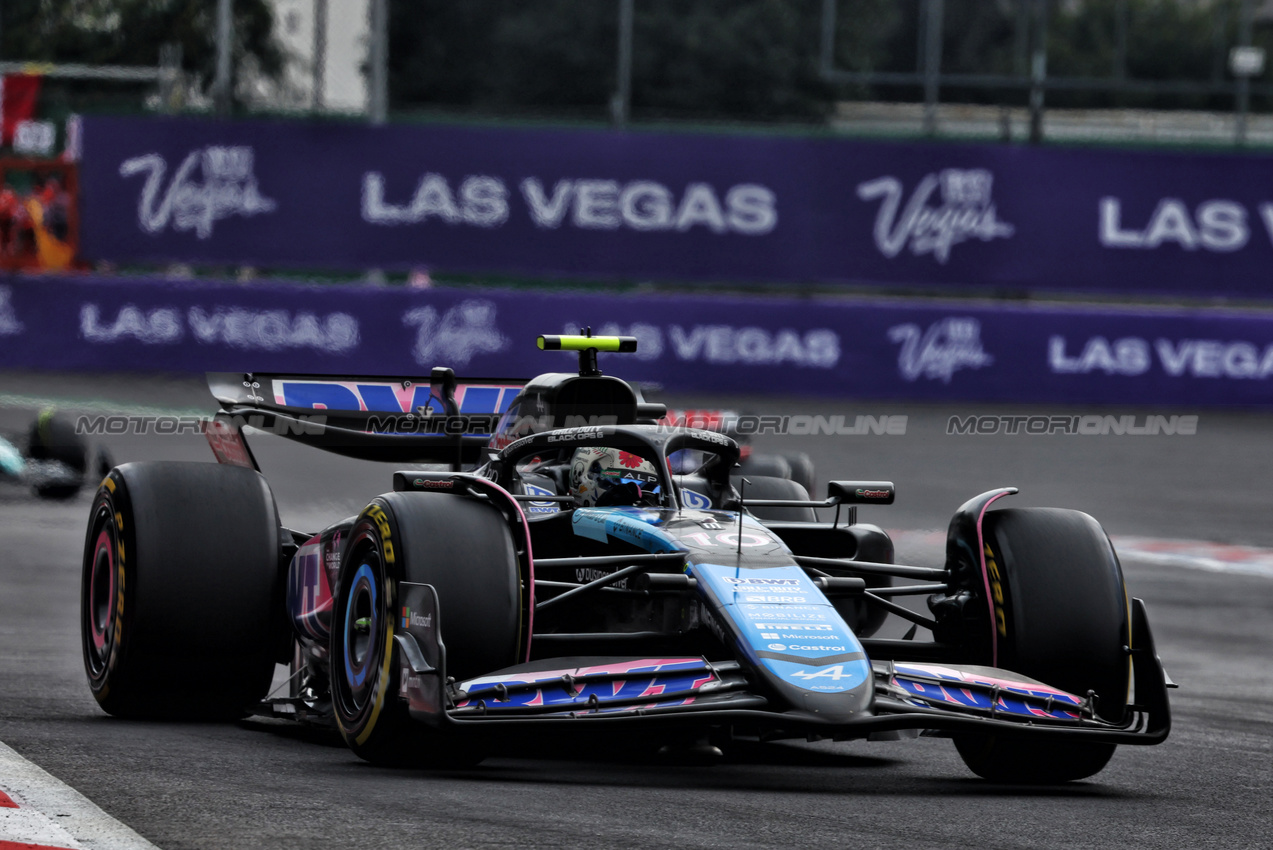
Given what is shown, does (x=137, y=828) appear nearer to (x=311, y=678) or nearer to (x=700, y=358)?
(x=311, y=678)

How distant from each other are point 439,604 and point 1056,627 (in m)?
2.06

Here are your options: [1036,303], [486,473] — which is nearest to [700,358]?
[1036,303]

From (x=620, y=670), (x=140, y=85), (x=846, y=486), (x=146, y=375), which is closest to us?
(x=620, y=670)

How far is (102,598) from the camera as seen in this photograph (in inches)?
303

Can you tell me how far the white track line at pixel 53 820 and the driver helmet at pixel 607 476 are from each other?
2417 mm

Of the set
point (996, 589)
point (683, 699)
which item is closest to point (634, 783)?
point (683, 699)

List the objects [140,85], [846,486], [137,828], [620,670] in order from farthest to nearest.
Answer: [140,85]
[846,486]
[620,670]
[137,828]

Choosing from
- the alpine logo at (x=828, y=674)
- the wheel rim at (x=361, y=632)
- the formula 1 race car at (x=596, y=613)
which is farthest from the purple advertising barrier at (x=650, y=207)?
the alpine logo at (x=828, y=674)

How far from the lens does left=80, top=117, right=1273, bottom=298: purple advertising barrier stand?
2367 centimetres

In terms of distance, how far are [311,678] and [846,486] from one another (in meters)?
2.08

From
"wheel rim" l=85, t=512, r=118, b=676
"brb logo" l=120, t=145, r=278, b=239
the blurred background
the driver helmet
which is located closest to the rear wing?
"wheel rim" l=85, t=512, r=118, b=676

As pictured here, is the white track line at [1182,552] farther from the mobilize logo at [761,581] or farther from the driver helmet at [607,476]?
the mobilize logo at [761,581]

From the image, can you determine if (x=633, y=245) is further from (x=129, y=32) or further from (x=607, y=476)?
(x=607, y=476)

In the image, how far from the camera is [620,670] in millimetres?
5871
